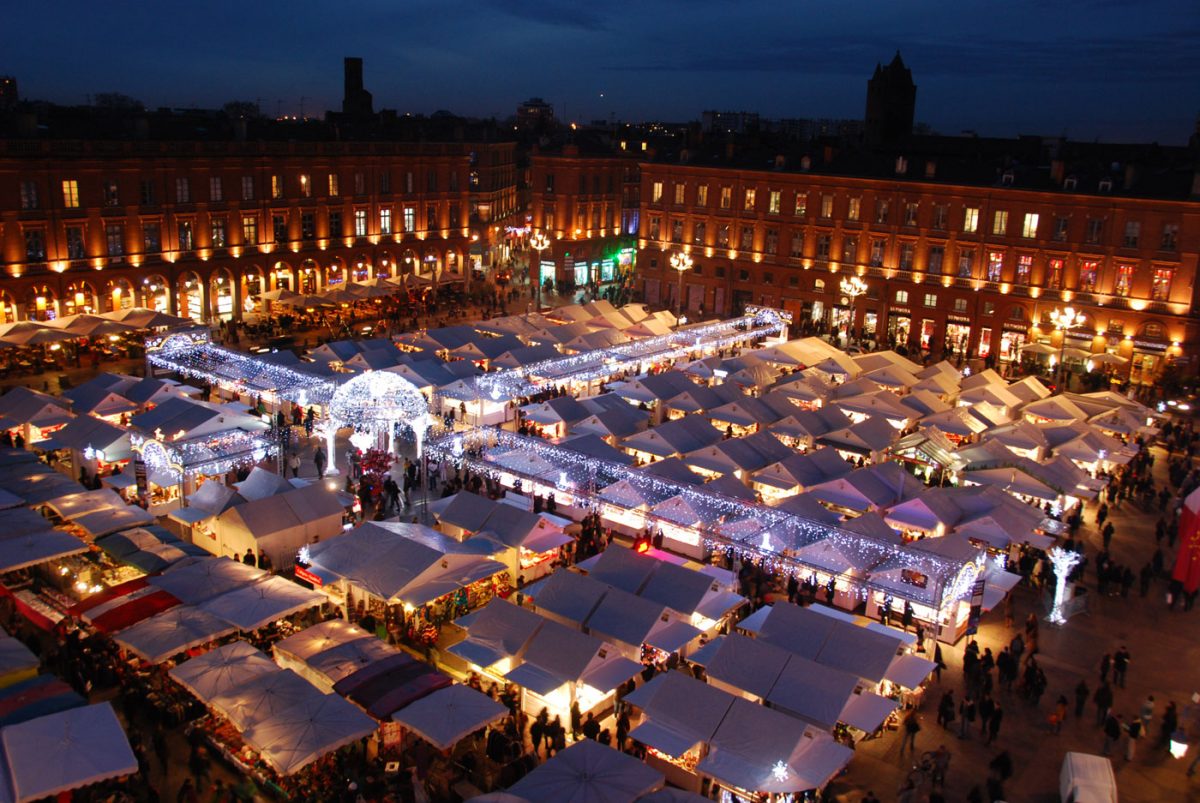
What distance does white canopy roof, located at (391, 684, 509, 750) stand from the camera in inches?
594

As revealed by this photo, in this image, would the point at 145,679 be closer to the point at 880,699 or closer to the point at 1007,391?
the point at 880,699

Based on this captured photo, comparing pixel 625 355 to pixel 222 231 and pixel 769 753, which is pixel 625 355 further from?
pixel 769 753

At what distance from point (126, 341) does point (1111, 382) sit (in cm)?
4190

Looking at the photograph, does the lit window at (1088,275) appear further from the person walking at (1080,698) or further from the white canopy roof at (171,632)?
the white canopy roof at (171,632)

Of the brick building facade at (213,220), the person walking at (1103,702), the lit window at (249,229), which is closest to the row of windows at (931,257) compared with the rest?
the brick building facade at (213,220)

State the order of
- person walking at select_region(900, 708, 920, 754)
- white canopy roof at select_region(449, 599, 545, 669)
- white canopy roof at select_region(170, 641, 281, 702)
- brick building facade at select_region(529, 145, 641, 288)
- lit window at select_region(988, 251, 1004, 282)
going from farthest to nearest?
brick building facade at select_region(529, 145, 641, 288), lit window at select_region(988, 251, 1004, 282), white canopy roof at select_region(449, 599, 545, 669), person walking at select_region(900, 708, 920, 754), white canopy roof at select_region(170, 641, 281, 702)

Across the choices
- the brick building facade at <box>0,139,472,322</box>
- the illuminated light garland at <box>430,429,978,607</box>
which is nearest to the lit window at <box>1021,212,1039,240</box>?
the illuminated light garland at <box>430,429,978,607</box>

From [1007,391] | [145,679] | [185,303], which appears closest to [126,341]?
[185,303]

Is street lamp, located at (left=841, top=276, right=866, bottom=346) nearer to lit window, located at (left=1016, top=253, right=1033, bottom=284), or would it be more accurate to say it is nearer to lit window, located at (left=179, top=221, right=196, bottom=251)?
lit window, located at (left=1016, top=253, right=1033, bottom=284)

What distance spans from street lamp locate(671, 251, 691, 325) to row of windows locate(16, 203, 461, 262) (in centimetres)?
1432

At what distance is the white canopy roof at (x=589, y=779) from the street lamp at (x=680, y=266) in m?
36.5

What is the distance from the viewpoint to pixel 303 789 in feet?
48.5

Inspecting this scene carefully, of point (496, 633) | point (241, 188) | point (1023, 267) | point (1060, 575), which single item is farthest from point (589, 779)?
point (241, 188)

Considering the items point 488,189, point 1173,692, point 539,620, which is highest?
point 488,189
